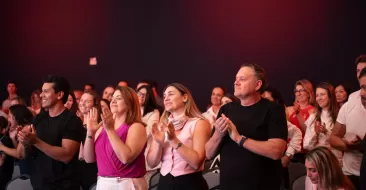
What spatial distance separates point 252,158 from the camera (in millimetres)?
3350

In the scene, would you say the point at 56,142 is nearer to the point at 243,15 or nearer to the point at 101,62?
the point at 243,15

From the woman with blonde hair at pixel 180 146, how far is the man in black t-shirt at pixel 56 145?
639mm

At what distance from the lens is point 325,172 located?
3.51 m

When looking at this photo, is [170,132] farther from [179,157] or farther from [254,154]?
[254,154]

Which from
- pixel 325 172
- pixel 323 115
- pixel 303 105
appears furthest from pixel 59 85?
pixel 303 105

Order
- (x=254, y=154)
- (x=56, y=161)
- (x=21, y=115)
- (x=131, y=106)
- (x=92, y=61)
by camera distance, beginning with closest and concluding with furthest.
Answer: (x=254, y=154) < (x=131, y=106) < (x=56, y=161) < (x=21, y=115) < (x=92, y=61)

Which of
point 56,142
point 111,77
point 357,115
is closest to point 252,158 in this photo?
point 357,115

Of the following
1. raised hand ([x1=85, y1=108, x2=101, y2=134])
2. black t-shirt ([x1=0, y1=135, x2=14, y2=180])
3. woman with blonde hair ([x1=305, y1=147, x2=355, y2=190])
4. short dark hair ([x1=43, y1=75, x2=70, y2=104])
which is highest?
short dark hair ([x1=43, y1=75, x2=70, y2=104])

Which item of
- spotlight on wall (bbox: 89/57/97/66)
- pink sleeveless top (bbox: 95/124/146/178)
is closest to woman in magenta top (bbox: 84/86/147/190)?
pink sleeveless top (bbox: 95/124/146/178)

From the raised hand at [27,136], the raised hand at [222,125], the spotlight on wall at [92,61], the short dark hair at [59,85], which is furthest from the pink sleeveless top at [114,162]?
the spotlight on wall at [92,61]

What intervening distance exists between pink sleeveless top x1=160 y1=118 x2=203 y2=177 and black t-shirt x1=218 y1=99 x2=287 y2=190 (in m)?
0.38

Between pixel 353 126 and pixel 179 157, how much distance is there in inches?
53.2

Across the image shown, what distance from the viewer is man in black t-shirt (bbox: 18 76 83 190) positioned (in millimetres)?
4027

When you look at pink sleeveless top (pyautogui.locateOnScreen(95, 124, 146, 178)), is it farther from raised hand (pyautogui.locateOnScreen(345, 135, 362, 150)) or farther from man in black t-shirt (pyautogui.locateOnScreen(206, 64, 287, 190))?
raised hand (pyautogui.locateOnScreen(345, 135, 362, 150))
